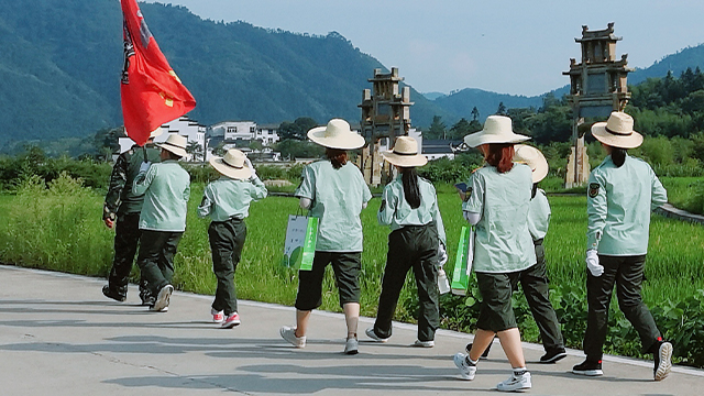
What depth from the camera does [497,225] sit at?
6707mm

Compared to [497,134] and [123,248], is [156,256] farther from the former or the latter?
[497,134]

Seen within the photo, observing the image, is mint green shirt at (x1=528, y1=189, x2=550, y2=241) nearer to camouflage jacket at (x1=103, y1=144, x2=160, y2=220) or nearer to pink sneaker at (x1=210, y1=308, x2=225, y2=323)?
pink sneaker at (x1=210, y1=308, x2=225, y2=323)

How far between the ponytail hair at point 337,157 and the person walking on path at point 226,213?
149 centimetres

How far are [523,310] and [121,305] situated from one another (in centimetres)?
449

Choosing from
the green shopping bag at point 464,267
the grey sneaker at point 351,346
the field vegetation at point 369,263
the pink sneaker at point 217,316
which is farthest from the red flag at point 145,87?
the green shopping bag at point 464,267

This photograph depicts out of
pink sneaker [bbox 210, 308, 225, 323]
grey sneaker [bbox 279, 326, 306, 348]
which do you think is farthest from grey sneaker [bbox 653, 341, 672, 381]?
pink sneaker [bbox 210, 308, 225, 323]

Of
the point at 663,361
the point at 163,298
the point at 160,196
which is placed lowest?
the point at 663,361

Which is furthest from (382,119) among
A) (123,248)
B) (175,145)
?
(175,145)

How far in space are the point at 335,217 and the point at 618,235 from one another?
2.30 m

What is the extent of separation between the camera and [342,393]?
6617 millimetres

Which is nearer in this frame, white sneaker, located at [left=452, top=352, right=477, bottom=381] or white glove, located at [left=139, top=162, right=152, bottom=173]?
white sneaker, located at [left=452, top=352, right=477, bottom=381]

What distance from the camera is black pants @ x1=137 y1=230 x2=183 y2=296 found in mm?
10188

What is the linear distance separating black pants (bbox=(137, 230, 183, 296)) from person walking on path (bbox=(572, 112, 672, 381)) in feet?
15.6

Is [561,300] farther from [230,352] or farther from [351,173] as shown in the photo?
[230,352]
